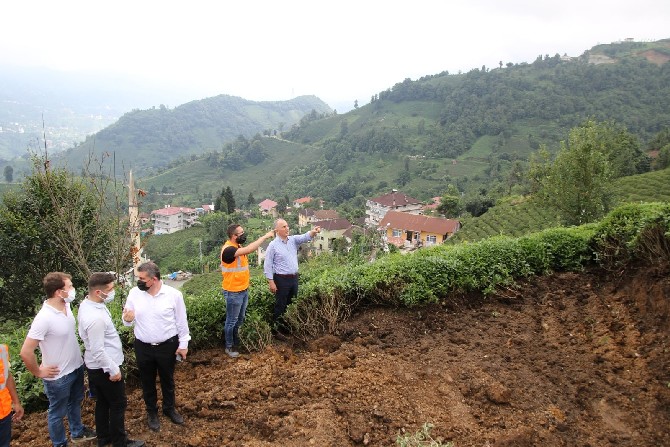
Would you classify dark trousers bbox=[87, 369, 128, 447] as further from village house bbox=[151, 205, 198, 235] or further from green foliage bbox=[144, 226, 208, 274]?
village house bbox=[151, 205, 198, 235]

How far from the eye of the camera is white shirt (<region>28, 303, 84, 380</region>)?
3.45 m

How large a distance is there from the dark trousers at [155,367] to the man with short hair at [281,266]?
1667 millimetres

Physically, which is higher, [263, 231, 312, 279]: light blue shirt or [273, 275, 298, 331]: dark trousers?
[263, 231, 312, 279]: light blue shirt

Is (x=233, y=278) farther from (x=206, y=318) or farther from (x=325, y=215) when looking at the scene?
(x=325, y=215)

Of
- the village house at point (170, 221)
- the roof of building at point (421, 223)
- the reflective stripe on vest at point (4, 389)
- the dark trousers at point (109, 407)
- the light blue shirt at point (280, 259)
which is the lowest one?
the village house at point (170, 221)

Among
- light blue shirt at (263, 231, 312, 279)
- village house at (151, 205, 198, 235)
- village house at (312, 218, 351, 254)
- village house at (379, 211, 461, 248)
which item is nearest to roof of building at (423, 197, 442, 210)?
village house at (379, 211, 461, 248)

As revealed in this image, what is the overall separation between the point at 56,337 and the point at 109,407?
72 centimetres

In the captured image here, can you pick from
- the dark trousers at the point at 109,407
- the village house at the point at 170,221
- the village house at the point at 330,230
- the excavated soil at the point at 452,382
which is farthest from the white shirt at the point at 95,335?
the village house at the point at 170,221

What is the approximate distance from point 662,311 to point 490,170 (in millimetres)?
86779

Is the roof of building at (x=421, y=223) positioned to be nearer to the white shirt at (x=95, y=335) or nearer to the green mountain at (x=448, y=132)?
the green mountain at (x=448, y=132)

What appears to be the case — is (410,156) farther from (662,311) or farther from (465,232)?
(662,311)

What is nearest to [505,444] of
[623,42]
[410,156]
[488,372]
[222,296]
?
[488,372]

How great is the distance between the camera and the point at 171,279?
4528cm

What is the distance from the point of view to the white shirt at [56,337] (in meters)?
3.45
